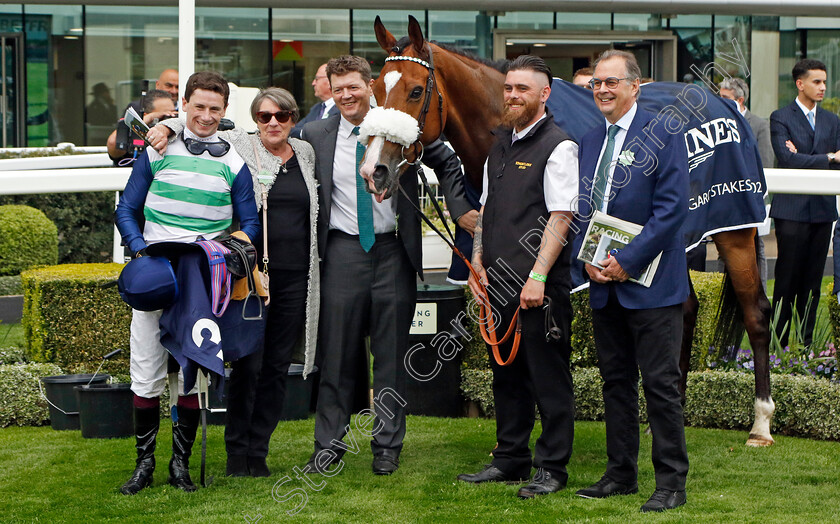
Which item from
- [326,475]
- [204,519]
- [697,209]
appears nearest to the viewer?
[204,519]

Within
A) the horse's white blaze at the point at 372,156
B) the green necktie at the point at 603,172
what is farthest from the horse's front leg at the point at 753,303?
the horse's white blaze at the point at 372,156

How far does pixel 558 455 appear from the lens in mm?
4391

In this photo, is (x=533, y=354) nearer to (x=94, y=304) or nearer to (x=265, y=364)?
(x=265, y=364)

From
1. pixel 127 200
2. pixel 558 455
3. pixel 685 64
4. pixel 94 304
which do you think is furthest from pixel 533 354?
pixel 685 64

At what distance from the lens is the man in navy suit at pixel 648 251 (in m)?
4.00

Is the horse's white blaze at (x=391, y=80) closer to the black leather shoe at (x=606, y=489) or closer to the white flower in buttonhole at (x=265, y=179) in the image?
the white flower in buttonhole at (x=265, y=179)

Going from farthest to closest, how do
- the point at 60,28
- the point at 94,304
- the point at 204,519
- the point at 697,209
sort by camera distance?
1. the point at 60,28
2. the point at 94,304
3. the point at 697,209
4. the point at 204,519

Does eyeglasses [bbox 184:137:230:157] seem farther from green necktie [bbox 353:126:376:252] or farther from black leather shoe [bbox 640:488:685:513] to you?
black leather shoe [bbox 640:488:685:513]

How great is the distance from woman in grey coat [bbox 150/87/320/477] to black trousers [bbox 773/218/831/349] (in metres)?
3.89

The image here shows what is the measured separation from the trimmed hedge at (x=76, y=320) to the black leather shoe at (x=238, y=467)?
4.86ft

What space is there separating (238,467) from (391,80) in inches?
73.3

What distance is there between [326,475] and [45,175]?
2.26 metres

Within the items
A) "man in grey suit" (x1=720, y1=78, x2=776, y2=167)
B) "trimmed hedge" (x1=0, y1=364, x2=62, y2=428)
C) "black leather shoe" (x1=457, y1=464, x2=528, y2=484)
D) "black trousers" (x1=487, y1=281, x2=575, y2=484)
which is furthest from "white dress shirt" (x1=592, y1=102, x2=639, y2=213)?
"man in grey suit" (x1=720, y1=78, x2=776, y2=167)

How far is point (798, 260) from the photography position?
7.23m
